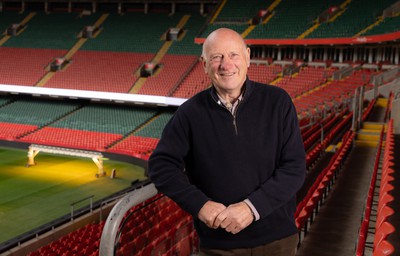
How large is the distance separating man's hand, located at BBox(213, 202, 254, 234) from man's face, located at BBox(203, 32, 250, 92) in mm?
604

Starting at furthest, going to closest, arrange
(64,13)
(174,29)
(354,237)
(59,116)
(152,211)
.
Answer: (64,13) < (174,29) < (59,116) < (354,237) < (152,211)

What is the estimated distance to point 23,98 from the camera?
96.4 feet

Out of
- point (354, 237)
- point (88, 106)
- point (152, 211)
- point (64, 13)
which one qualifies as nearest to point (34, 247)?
point (354, 237)

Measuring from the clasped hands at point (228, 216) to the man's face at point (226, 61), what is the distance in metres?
0.60

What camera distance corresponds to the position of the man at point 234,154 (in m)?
2.25

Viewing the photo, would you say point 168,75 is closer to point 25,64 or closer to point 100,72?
point 100,72

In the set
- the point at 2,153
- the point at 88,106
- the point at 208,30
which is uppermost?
the point at 208,30

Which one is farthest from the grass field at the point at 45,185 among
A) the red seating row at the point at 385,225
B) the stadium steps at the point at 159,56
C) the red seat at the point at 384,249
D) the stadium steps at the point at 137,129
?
the red seat at the point at 384,249

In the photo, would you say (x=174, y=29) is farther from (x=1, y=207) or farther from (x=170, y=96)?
(x=1, y=207)

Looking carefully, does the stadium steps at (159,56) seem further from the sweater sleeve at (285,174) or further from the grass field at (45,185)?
the sweater sleeve at (285,174)

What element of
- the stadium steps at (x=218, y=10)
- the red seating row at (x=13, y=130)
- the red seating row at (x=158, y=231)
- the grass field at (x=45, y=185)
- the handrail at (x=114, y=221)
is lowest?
the grass field at (x=45, y=185)

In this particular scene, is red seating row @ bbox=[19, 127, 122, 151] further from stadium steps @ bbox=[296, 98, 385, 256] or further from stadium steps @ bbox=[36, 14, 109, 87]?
stadium steps @ bbox=[296, 98, 385, 256]

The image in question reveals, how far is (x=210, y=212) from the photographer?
7.05 feet

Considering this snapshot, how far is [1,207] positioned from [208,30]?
18.6 metres
